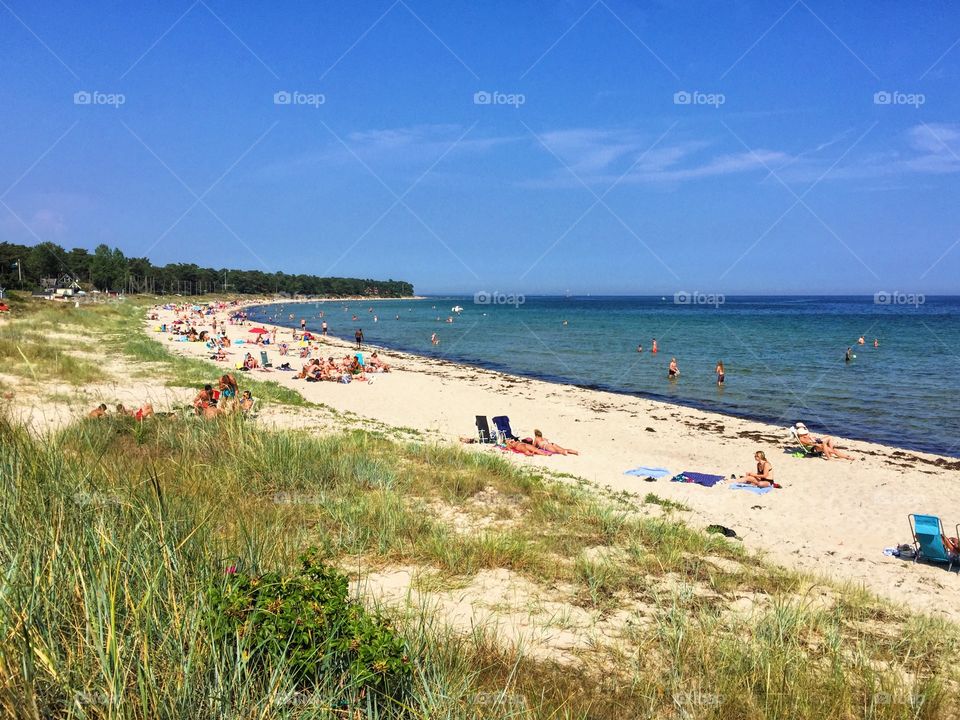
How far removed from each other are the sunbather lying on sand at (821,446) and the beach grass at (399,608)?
833 cm

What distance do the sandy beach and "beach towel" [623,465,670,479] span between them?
0.82 ft

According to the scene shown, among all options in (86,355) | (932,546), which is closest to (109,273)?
(86,355)

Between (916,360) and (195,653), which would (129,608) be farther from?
(916,360)

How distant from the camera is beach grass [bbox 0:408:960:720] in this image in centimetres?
230

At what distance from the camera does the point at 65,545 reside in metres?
2.67

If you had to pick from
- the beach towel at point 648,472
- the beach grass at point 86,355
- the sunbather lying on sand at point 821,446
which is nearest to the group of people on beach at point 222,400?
the beach grass at point 86,355

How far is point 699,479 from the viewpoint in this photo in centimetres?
1145

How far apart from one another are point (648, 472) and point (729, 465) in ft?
8.14

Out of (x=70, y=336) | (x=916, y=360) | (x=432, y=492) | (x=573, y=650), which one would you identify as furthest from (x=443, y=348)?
(x=573, y=650)

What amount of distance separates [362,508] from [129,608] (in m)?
3.61

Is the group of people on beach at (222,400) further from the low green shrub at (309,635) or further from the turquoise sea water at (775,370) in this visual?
the turquoise sea water at (775,370)

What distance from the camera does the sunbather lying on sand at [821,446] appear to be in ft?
44.3

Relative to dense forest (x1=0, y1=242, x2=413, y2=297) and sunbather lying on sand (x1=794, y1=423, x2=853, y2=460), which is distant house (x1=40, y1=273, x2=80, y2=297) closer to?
dense forest (x1=0, y1=242, x2=413, y2=297)

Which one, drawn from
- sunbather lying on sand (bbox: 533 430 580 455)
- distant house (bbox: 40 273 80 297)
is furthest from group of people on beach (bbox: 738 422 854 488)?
distant house (bbox: 40 273 80 297)
